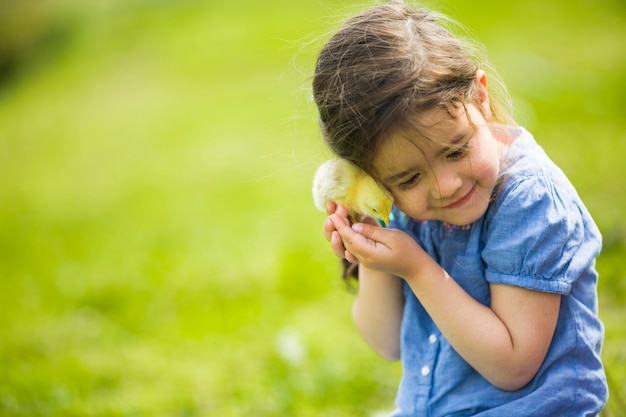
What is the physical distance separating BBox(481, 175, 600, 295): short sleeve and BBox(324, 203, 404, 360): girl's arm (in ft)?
1.27

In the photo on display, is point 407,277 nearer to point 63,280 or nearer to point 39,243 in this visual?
point 63,280

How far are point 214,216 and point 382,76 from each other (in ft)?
16.1

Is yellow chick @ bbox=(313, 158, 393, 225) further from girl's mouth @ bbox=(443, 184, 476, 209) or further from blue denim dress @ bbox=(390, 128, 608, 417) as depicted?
blue denim dress @ bbox=(390, 128, 608, 417)

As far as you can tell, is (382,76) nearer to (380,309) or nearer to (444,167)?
(444,167)

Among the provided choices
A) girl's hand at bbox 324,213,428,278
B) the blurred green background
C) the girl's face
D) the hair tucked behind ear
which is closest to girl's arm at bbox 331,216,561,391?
girl's hand at bbox 324,213,428,278

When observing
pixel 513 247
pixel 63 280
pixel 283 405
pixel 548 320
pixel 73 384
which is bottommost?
pixel 63 280

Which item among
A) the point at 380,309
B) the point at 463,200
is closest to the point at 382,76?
the point at 463,200

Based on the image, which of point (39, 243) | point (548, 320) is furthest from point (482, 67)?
point (39, 243)

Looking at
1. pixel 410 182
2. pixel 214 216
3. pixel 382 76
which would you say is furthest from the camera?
pixel 214 216

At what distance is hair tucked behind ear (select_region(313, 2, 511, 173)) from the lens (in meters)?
1.70

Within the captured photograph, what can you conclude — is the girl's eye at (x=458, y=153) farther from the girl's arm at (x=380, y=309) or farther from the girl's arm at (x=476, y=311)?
the girl's arm at (x=380, y=309)

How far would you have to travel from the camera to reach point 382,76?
1704 millimetres

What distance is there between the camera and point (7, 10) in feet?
52.6

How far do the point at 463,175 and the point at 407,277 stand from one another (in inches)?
13.3
